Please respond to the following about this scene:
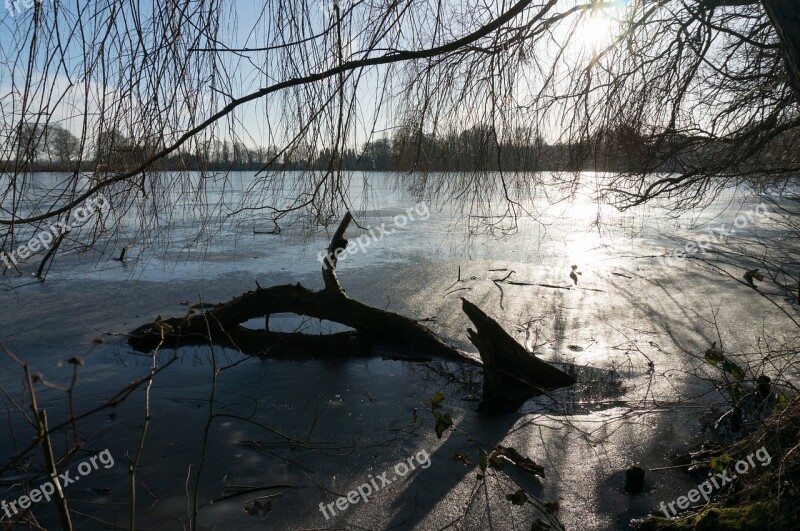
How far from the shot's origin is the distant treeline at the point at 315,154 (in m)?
1.39

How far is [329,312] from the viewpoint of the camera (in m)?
5.52

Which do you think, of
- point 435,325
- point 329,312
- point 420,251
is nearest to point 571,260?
point 420,251

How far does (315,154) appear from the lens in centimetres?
153

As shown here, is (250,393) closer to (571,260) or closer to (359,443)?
(359,443)

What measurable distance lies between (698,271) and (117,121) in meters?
9.20
